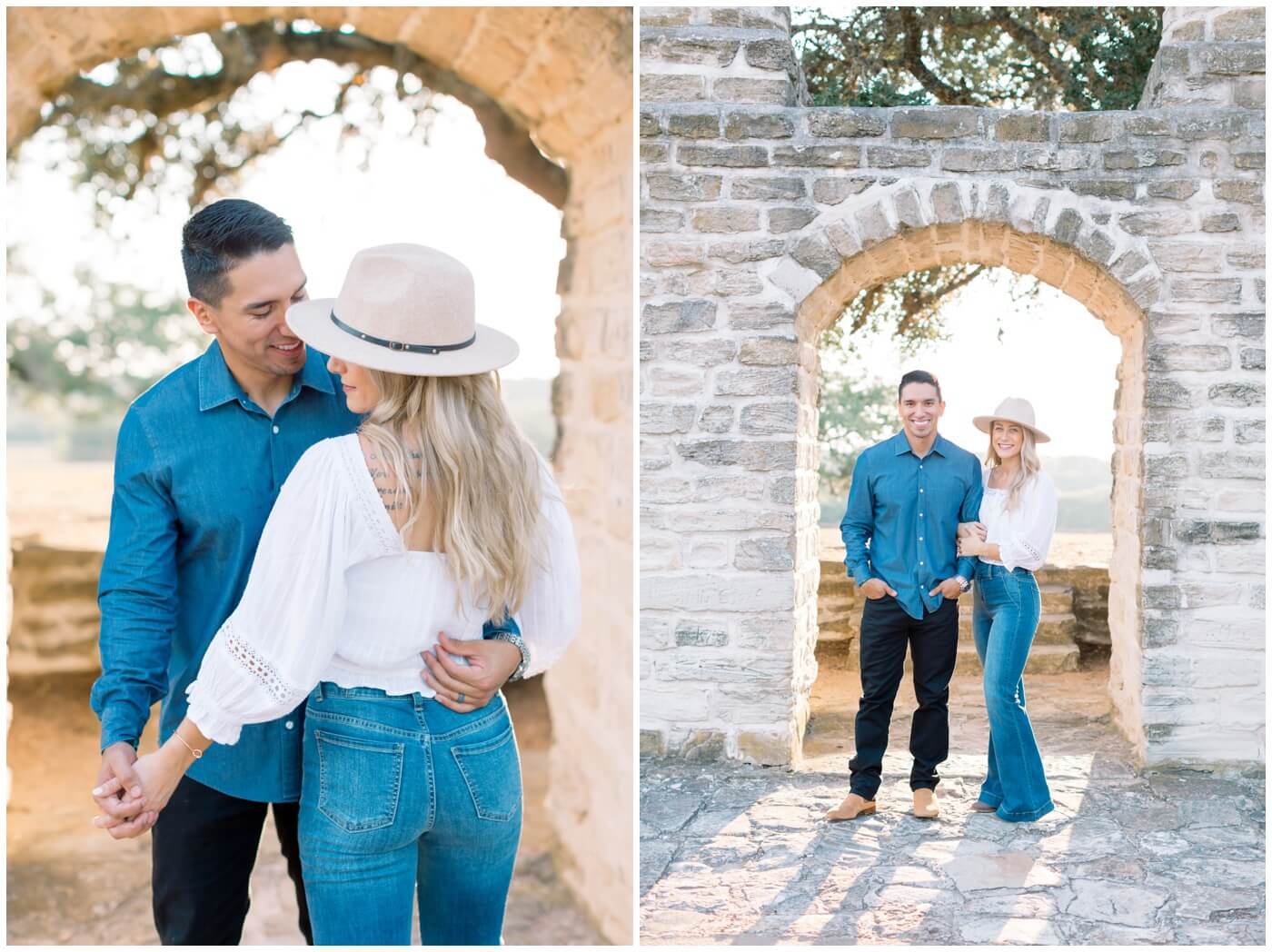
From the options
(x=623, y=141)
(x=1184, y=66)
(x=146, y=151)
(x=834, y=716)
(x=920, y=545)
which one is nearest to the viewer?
(x=623, y=141)

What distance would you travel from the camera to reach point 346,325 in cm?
180

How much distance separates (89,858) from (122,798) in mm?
3813

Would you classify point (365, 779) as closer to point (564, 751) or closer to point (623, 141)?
point (623, 141)

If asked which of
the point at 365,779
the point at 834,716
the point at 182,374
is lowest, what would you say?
the point at 834,716

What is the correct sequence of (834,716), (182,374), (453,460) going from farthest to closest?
(834,716), (182,374), (453,460)

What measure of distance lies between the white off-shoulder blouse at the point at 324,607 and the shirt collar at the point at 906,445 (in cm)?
244

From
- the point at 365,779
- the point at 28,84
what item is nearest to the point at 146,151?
the point at 28,84

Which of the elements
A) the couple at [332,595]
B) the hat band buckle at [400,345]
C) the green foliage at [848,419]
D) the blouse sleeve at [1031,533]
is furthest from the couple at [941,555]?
the green foliage at [848,419]

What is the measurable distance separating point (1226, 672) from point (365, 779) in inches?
161

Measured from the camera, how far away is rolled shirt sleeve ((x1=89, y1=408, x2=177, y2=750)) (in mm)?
1847

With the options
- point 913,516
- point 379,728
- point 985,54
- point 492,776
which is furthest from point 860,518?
point 985,54

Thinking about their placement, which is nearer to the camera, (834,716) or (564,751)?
(564,751)

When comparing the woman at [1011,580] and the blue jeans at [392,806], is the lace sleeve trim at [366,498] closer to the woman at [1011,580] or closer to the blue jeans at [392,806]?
the blue jeans at [392,806]

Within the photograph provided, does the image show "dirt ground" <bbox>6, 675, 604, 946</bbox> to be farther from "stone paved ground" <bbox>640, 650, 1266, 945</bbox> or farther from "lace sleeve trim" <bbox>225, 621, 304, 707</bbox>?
"lace sleeve trim" <bbox>225, 621, 304, 707</bbox>
